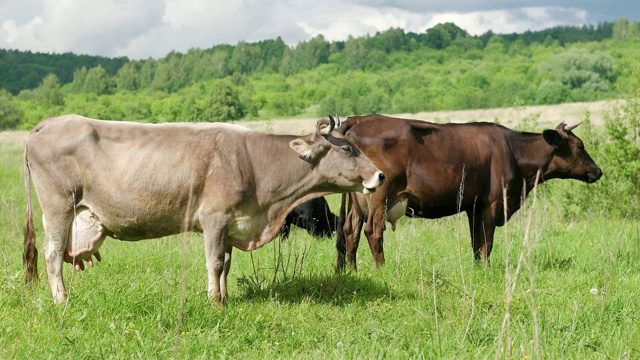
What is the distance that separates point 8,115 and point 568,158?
97.3 m

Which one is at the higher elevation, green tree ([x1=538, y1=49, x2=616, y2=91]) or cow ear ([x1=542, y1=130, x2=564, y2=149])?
cow ear ([x1=542, y1=130, x2=564, y2=149])

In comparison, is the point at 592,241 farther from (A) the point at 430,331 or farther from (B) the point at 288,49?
(B) the point at 288,49

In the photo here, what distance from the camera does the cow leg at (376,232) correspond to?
8438 mm

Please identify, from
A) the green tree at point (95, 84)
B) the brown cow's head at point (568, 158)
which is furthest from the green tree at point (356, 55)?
the brown cow's head at point (568, 158)

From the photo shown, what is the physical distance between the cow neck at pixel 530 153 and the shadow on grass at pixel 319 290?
11.7 feet

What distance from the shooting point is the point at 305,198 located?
7.15m

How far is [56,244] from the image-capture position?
21.7 ft

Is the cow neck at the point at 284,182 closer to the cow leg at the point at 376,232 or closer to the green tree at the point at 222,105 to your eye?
the cow leg at the point at 376,232

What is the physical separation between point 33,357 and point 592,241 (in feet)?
25.3

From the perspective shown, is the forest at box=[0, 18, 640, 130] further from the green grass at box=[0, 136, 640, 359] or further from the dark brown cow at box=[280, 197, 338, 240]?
the green grass at box=[0, 136, 640, 359]

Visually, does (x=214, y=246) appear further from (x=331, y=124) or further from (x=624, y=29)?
(x=624, y=29)

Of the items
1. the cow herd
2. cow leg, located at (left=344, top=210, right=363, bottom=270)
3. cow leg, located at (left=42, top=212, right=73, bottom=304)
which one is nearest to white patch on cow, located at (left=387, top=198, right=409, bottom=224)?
cow leg, located at (left=344, top=210, right=363, bottom=270)

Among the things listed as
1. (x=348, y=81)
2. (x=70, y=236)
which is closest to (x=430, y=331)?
(x=70, y=236)

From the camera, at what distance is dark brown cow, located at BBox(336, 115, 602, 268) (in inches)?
337
